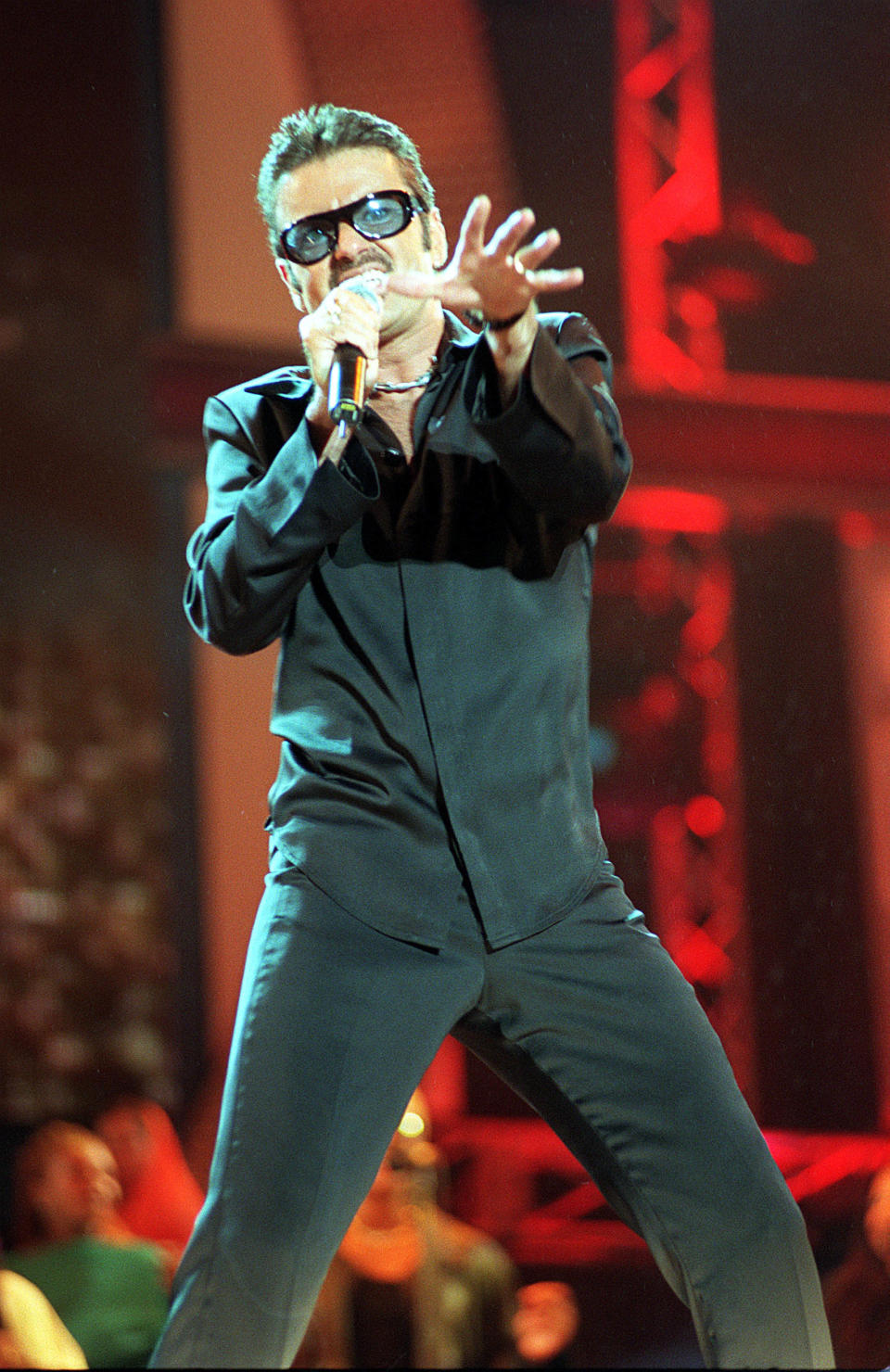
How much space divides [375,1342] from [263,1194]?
1.96 meters

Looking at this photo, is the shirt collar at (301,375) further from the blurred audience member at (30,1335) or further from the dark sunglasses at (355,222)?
the blurred audience member at (30,1335)

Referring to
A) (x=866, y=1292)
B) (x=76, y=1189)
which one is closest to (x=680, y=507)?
(x=866, y=1292)

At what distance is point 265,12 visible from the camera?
3.20 metres

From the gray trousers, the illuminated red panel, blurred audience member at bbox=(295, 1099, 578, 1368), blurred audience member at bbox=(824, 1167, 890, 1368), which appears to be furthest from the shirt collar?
blurred audience member at bbox=(824, 1167, 890, 1368)

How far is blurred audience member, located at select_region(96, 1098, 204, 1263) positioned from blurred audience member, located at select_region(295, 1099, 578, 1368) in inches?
12.6

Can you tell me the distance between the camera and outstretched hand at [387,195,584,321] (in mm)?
1100

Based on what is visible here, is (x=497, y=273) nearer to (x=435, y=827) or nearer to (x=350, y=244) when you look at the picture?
(x=350, y=244)

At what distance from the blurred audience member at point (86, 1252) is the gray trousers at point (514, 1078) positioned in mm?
1750

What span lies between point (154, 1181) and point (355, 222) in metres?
2.13

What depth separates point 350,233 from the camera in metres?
1.37

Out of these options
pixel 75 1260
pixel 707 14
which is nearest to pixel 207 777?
pixel 75 1260

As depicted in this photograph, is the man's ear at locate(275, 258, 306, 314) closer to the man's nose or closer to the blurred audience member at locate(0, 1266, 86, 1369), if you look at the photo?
the man's nose

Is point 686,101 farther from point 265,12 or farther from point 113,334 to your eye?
point 113,334

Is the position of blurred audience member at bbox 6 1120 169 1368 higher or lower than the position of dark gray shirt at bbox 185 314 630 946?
lower
